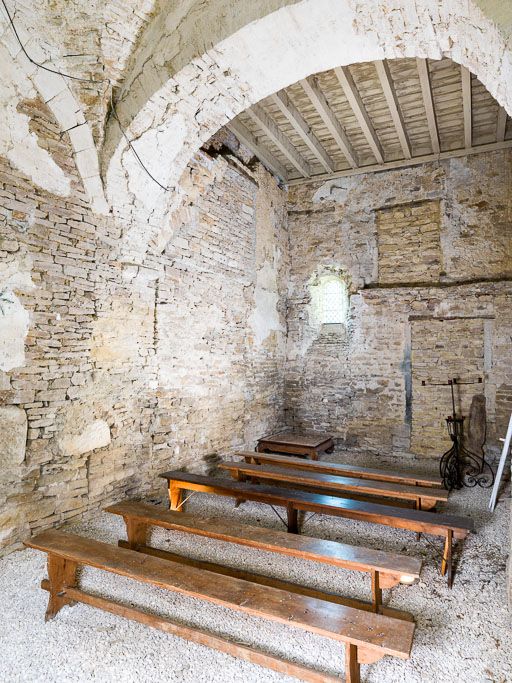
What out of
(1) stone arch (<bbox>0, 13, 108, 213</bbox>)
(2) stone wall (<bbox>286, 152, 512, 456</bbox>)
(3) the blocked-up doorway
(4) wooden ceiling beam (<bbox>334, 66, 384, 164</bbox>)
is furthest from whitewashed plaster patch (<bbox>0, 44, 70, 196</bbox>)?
(3) the blocked-up doorway

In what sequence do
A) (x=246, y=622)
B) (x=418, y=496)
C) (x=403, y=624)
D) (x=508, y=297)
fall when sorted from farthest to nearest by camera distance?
(x=508, y=297)
(x=418, y=496)
(x=246, y=622)
(x=403, y=624)

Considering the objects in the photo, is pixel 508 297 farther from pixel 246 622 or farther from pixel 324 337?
pixel 246 622

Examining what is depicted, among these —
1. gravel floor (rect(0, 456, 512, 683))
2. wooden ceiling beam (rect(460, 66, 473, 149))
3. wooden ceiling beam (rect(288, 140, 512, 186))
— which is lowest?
gravel floor (rect(0, 456, 512, 683))

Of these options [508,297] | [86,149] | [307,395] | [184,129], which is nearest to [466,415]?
[508,297]

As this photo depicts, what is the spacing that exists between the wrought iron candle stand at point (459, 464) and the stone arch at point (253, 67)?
4.27 meters

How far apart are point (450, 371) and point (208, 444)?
3.83 m

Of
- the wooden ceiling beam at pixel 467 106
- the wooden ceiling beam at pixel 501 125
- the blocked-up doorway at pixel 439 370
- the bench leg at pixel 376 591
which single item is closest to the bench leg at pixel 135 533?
the bench leg at pixel 376 591

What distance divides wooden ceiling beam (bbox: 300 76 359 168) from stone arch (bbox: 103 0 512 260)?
1.47 m

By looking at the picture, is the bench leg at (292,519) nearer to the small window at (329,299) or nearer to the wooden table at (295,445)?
the wooden table at (295,445)

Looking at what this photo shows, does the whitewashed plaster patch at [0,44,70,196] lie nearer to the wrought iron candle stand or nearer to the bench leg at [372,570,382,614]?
the bench leg at [372,570,382,614]

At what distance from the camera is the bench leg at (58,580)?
2412mm

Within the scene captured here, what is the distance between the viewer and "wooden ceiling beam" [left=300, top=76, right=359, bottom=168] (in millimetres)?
4823

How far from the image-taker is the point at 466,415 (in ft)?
19.4

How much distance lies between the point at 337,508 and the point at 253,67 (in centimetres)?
387
